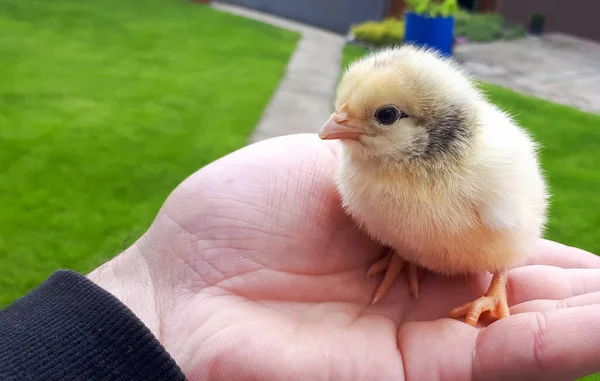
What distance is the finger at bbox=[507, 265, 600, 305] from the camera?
1.30 m

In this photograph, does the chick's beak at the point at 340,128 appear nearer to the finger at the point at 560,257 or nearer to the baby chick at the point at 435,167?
the baby chick at the point at 435,167

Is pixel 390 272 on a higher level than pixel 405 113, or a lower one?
lower

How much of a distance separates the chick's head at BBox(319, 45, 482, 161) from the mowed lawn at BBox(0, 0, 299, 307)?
3.43 feet

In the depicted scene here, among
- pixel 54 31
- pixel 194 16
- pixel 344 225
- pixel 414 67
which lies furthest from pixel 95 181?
pixel 194 16

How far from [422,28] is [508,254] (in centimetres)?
338

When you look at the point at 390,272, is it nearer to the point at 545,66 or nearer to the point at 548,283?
the point at 548,283

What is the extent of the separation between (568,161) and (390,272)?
9.08ft

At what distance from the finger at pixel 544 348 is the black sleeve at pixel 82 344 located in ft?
1.96

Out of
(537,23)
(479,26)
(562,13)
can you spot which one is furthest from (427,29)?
(562,13)

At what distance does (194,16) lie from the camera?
6828 millimetres

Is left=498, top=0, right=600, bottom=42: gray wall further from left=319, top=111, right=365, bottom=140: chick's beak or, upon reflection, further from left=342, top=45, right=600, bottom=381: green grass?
left=319, top=111, right=365, bottom=140: chick's beak

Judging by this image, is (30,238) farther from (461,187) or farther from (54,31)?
(54,31)

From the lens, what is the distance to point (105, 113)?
13.1 feet

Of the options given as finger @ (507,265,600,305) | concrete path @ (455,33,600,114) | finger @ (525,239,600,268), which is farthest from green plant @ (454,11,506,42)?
finger @ (507,265,600,305)
